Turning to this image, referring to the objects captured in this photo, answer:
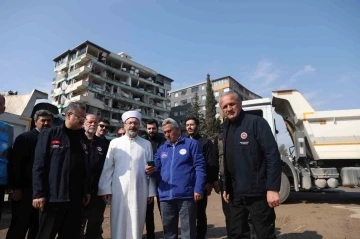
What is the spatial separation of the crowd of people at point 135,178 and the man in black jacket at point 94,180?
0.6 inches

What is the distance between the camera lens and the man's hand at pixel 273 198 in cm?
228

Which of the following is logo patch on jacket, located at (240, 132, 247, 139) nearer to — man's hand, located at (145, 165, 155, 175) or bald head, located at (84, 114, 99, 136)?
man's hand, located at (145, 165, 155, 175)

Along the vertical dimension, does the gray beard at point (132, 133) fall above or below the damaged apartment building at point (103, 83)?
below

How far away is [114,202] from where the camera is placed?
305 centimetres

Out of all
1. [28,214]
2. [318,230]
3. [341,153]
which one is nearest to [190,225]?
[28,214]

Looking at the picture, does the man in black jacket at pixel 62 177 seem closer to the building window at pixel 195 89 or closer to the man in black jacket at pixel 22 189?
the man in black jacket at pixel 22 189

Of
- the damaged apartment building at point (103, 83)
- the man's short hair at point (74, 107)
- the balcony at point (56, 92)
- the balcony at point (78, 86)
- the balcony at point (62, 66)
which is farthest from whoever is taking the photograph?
the balcony at point (62, 66)

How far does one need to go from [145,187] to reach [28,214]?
1.47 meters

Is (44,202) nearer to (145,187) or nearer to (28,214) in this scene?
(28,214)

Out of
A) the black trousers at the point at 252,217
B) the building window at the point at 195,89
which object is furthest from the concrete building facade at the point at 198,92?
the black trousers at the point at 252,217

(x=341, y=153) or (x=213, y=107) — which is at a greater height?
(x=213, y=107)

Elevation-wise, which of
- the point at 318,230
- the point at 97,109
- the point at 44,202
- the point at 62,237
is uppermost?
the point at 97,109

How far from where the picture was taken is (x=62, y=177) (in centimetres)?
248

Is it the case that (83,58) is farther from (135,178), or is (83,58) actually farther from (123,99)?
(135,178)
